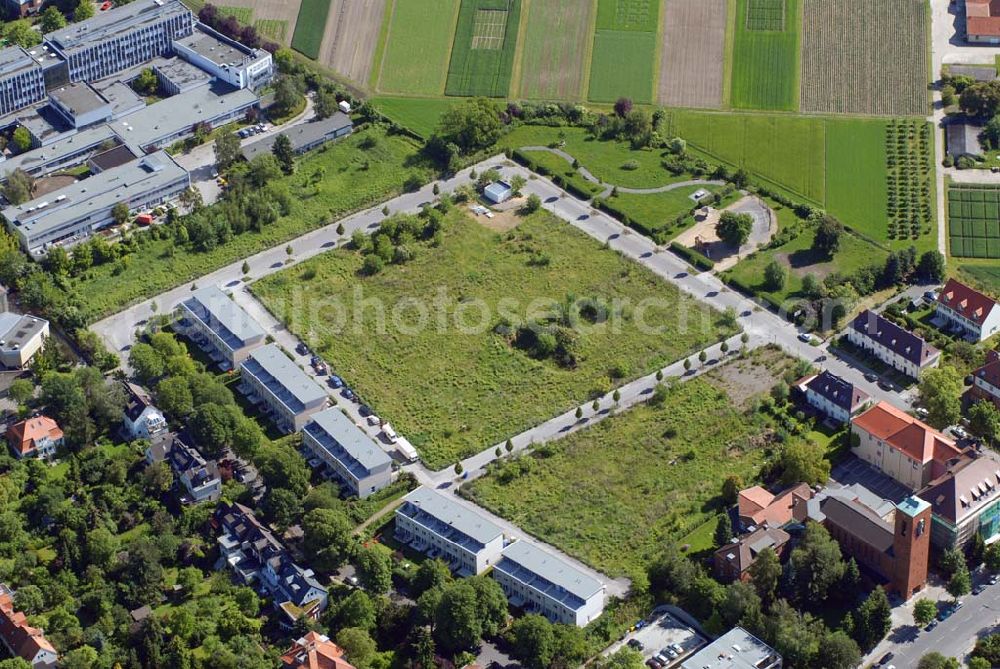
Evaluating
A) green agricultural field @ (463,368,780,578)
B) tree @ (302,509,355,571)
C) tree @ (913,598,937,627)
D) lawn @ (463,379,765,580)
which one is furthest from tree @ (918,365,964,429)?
tree @ (302,509,355,571)

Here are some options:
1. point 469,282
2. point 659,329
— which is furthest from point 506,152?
point 659,329

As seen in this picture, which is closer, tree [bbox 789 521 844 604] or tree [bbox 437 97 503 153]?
tree [bbox 789 521 844 604]

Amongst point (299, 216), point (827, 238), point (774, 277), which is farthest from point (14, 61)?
point (827, 238)

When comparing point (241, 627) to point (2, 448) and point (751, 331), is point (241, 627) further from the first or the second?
point (751, 331)

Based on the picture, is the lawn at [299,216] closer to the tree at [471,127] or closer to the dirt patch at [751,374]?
the tree at [471,127]

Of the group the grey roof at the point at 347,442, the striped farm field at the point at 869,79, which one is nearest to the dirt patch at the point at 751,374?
the grey roof at the point at 347,442

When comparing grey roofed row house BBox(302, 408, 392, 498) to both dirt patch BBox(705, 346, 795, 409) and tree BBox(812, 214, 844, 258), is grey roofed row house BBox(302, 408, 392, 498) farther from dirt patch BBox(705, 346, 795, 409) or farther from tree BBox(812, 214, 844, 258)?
tree BBox(812, 214, 844, 258)

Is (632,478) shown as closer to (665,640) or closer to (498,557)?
(498,557)
